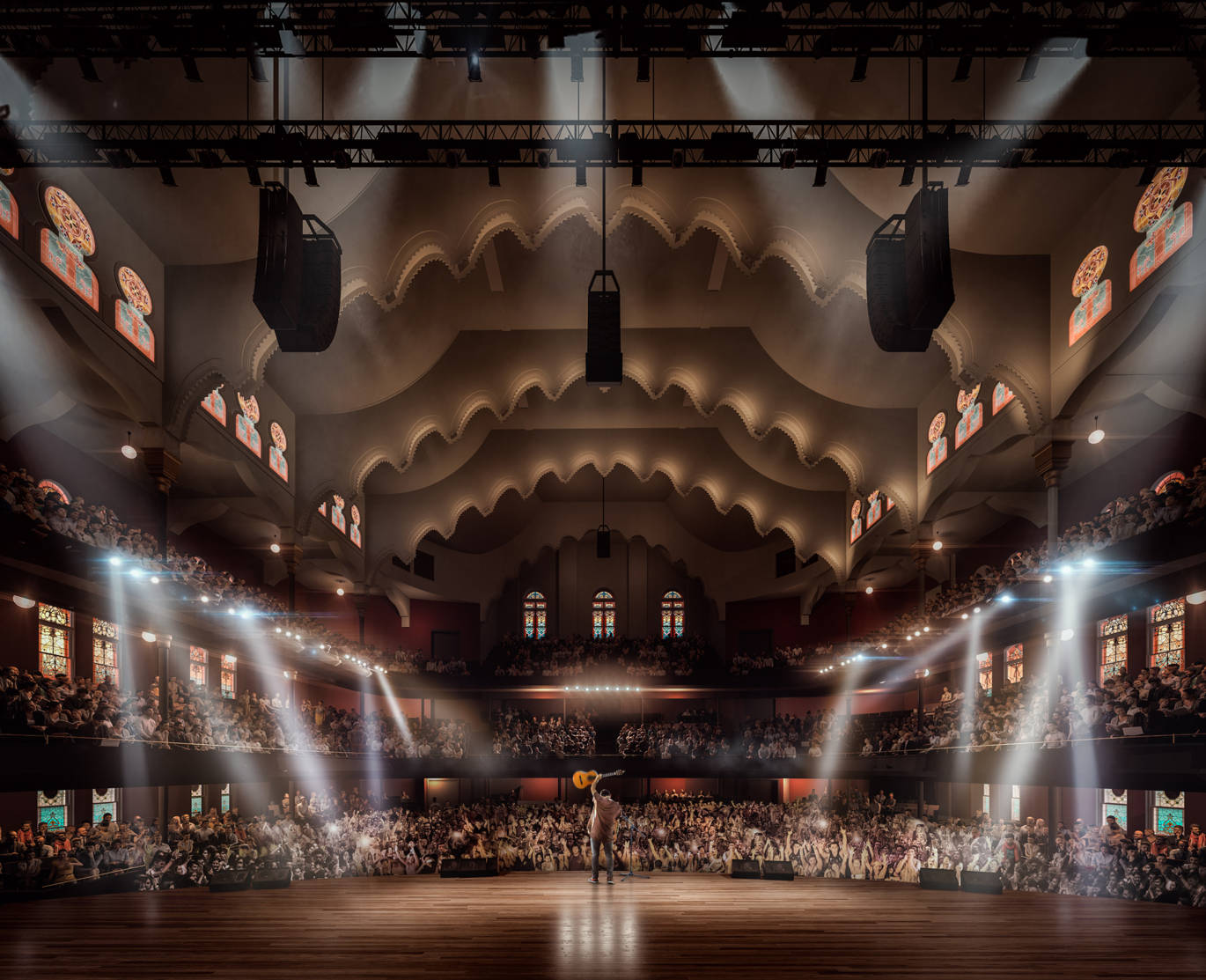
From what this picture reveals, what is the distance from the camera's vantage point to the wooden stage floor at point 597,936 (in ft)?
27.2

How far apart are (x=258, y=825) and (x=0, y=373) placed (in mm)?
9913

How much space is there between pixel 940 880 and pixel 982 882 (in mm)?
997

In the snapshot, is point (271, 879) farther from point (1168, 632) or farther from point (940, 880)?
point (1168, 632)

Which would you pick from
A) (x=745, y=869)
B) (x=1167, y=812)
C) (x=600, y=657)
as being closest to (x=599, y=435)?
(x=600, y=657)

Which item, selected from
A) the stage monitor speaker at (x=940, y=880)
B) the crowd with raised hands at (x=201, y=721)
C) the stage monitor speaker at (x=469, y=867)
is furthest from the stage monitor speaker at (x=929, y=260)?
the stage monitor speaker at (x=469, y=867)

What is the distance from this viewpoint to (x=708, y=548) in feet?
130

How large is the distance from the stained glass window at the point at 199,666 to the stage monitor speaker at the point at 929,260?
65.6ft

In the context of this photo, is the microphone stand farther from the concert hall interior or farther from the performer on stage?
the performer on stage

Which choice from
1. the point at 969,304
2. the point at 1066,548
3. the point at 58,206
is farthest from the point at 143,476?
the point at 1066,548

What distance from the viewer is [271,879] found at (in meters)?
16.4

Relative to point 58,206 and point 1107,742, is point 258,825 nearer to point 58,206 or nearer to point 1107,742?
point 58,206

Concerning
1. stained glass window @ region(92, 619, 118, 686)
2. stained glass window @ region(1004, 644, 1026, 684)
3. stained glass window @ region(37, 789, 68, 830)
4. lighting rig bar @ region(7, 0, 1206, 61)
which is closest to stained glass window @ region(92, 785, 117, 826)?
stained glass window @ region(37, 789, 68, 830)

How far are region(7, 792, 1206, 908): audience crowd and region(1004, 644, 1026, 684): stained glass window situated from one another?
12.9ft

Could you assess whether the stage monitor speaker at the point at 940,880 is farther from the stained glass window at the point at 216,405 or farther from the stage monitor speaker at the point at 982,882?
the stained glass window at the point at 216,405
